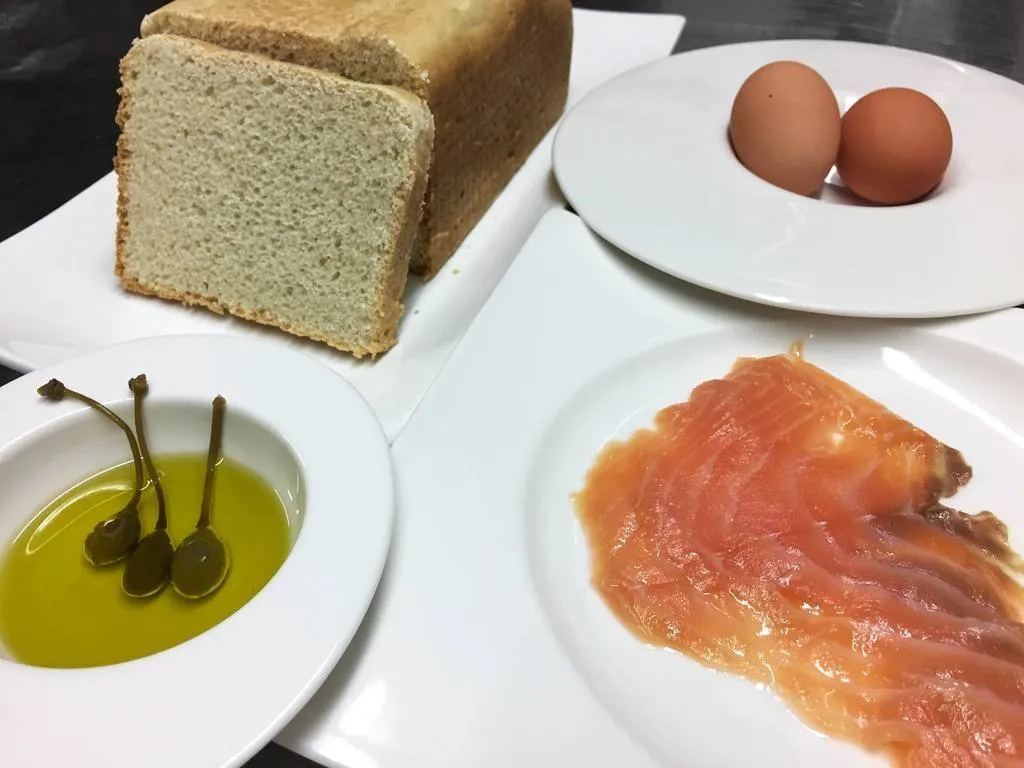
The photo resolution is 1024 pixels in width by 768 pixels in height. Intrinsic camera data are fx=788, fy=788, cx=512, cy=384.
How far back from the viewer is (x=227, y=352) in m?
1.14

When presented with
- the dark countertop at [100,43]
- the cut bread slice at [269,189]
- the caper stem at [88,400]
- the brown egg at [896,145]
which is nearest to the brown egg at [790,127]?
the brown egg at [896,145]

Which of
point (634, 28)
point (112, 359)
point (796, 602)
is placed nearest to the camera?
point (796, 602)

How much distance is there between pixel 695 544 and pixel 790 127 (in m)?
0.95

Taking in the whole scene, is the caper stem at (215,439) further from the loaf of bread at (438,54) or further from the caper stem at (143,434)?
the loaf of bread at (438,54)

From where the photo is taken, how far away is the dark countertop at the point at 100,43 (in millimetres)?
2006

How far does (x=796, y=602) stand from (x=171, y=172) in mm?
1281

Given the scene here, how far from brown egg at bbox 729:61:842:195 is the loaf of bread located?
0.50 metres

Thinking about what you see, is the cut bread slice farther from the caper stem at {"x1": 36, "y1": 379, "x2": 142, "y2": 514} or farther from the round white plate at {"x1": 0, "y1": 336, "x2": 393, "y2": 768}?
the caper stem at {"x1": 36, "y1": 379, "x2": 142, "y2": 514}

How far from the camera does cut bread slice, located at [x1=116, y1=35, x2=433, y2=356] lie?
131 centimetres

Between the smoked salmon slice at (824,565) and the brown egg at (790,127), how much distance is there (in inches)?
21.3

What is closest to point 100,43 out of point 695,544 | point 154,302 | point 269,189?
point 154,302

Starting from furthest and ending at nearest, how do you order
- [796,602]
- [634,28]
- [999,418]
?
[634,28] → [999,418] → [796,602]

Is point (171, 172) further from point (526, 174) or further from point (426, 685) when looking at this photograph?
point (426, 685)

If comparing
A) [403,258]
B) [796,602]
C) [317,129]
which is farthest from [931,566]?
[317,129]
